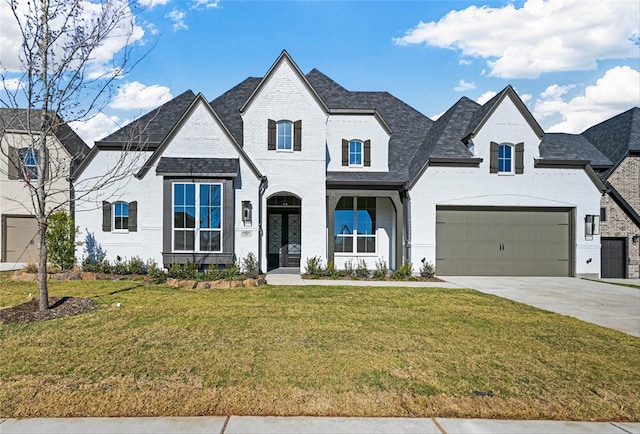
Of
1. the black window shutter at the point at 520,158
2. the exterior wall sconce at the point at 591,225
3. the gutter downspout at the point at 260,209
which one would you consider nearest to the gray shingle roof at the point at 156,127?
the gutter downspout at the point at 260,209

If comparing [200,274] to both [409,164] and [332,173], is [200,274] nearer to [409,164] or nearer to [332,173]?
[332,173]

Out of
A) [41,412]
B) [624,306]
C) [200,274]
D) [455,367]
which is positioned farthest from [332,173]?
[41,412]

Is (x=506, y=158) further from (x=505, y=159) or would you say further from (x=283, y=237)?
(x=283, y=237)

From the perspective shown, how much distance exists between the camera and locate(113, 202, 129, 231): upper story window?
17.5m

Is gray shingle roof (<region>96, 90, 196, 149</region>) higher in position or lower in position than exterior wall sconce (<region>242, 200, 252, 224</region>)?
higher

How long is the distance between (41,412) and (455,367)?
196 inches

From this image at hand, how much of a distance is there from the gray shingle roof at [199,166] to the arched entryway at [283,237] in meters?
3.93

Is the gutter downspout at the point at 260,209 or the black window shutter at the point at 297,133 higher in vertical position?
the black window shutter at the point at 297,133

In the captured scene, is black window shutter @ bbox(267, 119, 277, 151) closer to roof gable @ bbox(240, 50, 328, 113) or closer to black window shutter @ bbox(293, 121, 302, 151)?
black window shutter @ bbox(293, 121, 302, 151)

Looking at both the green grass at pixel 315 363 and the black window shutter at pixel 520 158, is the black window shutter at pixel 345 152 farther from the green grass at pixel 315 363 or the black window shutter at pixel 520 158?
the green grass at pixel 315 363

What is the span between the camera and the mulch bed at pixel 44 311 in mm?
8148

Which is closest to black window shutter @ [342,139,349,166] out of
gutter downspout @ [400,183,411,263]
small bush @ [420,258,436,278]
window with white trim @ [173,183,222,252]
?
gutter downspout @ [400,183,411,263]

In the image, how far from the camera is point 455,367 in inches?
224

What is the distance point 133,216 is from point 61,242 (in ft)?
9.12
